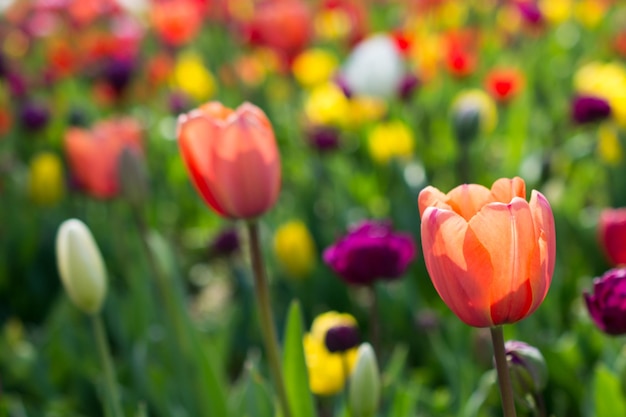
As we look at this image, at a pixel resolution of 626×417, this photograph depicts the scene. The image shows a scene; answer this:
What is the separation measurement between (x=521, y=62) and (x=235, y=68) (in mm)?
1040

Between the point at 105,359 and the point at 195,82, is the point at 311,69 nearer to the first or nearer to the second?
the point at 195,82

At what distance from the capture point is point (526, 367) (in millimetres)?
881

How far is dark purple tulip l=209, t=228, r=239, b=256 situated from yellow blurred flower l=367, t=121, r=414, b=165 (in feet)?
1.73

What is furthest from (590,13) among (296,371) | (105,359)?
(105,359)

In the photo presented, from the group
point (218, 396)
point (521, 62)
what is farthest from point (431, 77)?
point (218, 396)

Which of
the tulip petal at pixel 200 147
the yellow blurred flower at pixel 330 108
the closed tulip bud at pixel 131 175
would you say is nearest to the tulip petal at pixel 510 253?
the tulip petal at pixel 200 147

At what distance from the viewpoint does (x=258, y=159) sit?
1028mm

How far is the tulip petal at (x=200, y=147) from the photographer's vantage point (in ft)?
3.31

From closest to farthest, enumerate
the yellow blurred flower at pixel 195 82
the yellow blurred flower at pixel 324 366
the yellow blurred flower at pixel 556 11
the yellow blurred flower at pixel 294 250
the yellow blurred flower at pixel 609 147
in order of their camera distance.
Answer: the yellow blurred flower at pixel 324 366 < the yellow blurred flower at pixel 294 250 < the yellow blurred flower at pixel 609 147 < the yellow blurred flower at pixel 195 82 < the yellow blurred flower at pixel 556 11

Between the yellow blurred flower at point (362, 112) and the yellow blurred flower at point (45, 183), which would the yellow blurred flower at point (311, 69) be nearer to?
the yellow blurred flower at point (362, 112)

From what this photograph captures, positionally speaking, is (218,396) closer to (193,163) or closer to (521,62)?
(193,163)

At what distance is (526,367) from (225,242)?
112 centimetres

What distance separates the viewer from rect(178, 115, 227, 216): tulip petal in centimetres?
101

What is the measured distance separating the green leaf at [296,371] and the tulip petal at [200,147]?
0.60 ft
